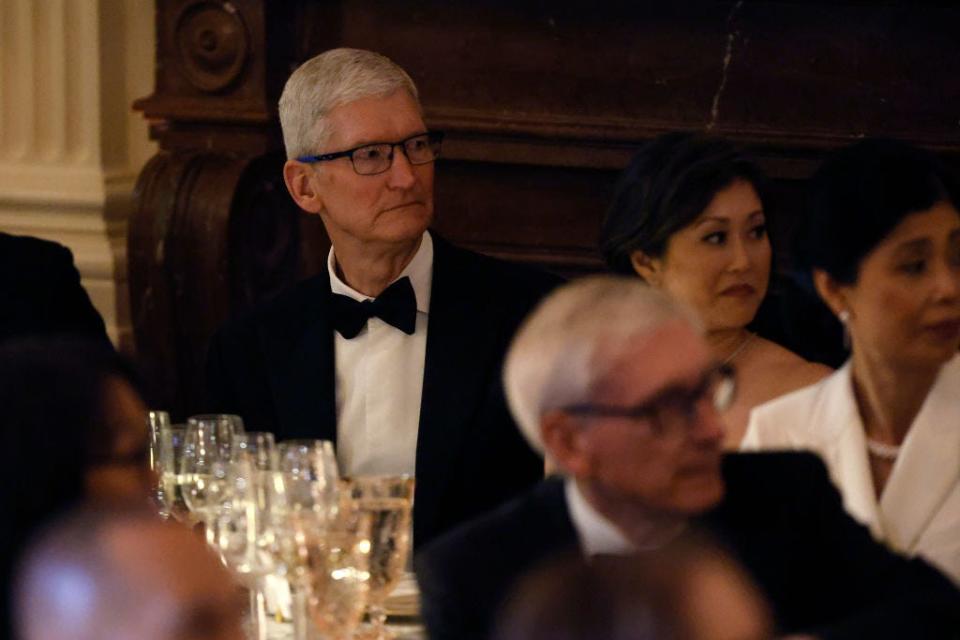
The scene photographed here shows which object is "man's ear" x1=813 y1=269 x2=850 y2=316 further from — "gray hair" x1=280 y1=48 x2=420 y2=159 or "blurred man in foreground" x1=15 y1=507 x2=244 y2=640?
"blurred man in foreground" x1=15 y1=507 x2=244 y2=640

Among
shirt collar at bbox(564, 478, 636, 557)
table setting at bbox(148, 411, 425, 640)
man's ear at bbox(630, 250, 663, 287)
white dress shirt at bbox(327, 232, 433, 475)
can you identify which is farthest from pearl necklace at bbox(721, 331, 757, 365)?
shirt collar at bbox(564, 478, 636, 557)

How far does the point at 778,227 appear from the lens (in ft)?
15.7

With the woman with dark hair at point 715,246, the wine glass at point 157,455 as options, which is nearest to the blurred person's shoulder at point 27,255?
the wine glass at point 157,455

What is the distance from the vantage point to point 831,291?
2.69 meters

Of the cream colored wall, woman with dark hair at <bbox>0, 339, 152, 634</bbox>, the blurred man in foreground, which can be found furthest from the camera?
the cream colored wall

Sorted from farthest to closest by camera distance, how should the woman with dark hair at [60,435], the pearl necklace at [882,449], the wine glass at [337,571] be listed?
the pearl necklace at [882,449] < the wine glass at [337,571] < the woman with dark hair at [60,435]

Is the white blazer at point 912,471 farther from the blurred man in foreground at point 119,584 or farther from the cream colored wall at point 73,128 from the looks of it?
the cream colored wall at point 73,128

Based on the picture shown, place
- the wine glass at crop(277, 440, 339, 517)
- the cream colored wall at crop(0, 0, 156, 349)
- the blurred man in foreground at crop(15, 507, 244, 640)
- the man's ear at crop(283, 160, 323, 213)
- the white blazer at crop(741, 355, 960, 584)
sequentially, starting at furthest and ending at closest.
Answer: the cream colored wall at crop(0, 0, 156, 349) → the man's ear at crop(283, 160, 323, 213) → the white blazer at crop(741, 355, 960, 584) → the wine glass at crop(277, 440, 339, 517) → the blurred man in foreground at crop(15, 507, 244, 640)

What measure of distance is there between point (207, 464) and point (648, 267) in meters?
1.16

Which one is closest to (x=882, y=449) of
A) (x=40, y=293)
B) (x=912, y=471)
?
(x=912, y=471)

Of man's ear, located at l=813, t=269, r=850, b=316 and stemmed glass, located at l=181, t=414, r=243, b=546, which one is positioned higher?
man's ear, located at l=813, t=269, r=850, b=316

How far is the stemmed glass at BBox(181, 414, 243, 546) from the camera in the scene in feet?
8.39

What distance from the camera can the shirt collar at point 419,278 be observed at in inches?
136

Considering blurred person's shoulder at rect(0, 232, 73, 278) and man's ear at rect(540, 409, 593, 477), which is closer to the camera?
man's ear at rect(540, 409, 593, 477)
